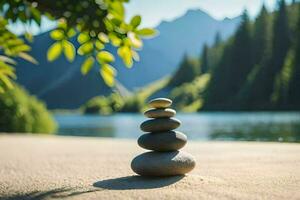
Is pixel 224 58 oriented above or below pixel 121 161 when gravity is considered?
above

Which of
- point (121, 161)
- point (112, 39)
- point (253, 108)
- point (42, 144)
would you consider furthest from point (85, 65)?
point (253, 108)

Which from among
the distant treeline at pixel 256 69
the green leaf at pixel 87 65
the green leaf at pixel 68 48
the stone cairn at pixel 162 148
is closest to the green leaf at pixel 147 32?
the green leaf at pixel 87 65

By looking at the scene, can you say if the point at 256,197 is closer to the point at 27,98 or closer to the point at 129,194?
the point at 129,194

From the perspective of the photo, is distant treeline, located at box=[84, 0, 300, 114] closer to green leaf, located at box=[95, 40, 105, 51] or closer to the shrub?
the shrub

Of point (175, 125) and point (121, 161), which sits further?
point (121, 161)

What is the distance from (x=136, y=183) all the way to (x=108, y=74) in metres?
5.17

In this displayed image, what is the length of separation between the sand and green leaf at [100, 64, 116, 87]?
3.88m

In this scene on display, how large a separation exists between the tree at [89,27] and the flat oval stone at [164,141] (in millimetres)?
5124

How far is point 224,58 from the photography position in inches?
4070

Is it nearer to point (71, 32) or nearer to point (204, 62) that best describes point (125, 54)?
point (71, 32)

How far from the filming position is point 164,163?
9.07 m

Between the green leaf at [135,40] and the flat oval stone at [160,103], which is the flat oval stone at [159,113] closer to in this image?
the flat oval stone at [160,103]

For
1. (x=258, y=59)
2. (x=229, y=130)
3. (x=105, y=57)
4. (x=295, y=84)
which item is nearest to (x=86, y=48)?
(x=105, y=57)

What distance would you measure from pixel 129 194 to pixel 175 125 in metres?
2.13
